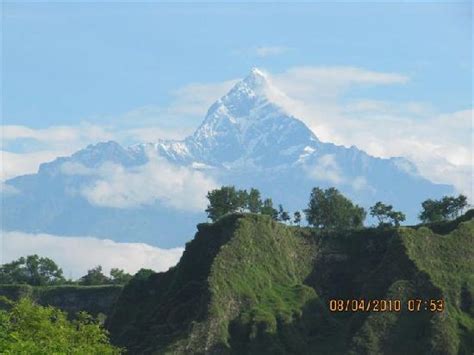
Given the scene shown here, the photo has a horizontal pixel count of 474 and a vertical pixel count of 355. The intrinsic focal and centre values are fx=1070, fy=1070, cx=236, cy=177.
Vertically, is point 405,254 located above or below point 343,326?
above

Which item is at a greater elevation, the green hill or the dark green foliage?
the green hill

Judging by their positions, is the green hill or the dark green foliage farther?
the green hill

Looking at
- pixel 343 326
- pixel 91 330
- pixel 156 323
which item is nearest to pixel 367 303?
pixel 343 326

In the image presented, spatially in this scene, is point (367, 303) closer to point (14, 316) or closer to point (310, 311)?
point (310, 311)

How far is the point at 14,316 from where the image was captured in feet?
378

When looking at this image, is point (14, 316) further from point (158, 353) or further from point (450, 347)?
point (450, 347)

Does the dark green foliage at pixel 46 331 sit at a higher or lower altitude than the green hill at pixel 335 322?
lower

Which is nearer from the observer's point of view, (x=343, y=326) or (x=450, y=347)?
(x=450, y=347)

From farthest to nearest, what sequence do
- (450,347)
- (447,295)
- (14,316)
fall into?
(447,295), (450,347), (14,316)

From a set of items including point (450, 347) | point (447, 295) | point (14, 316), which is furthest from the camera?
point (447, 295)

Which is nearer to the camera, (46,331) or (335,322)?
(46,331)

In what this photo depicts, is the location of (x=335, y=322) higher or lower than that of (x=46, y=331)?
higher

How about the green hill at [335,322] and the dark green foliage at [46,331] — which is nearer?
the dark green foliage at [46,331]

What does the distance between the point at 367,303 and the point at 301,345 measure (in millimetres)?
15446
